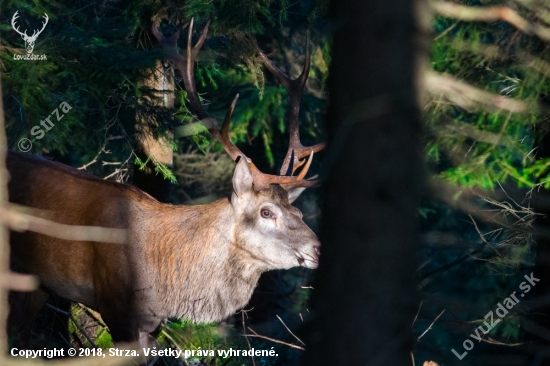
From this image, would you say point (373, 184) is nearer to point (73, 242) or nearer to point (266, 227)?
point (266, 227)

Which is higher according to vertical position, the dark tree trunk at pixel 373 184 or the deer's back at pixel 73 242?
the dark tree trunk at pixel 373 184

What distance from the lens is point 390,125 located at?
8.68 feet

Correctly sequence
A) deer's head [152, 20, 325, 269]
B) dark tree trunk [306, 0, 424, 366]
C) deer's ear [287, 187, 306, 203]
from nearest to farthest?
1. dark tree trunk [306, 0, 424, 366]
2. deer's head [152, 20, 325, 269]
3. deer's ear [287, 187, 306, 203]

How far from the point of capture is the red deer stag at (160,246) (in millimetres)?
Answer: 5836

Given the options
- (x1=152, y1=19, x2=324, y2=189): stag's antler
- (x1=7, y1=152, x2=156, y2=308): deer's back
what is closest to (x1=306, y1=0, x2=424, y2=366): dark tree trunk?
(x1=152, y1=19, x2=324, y2=189): stag's antler

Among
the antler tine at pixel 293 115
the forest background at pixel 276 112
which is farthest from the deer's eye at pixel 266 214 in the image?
the forest background at pixel 276 112

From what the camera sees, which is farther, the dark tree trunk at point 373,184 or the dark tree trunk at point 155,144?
the dark tree trunk at point 155,144

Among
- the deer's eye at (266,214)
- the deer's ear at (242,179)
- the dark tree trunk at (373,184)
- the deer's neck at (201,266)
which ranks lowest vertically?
the deer's neck at (201,266)

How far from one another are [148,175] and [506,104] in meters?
5.06

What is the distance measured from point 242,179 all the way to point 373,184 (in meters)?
3.48

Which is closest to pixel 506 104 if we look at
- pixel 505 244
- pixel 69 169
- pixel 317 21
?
pixel 505 244

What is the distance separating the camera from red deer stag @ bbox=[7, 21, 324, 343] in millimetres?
5836

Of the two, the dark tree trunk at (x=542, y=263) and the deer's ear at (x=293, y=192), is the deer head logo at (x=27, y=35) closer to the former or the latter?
the deer's ear at (x=293, y=192)

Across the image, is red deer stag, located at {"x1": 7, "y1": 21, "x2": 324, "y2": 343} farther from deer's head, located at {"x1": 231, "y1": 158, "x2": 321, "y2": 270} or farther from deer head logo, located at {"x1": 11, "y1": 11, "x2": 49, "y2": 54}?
deer head logo, located at {"x1": 11, "y1": 11, "x2": 49, "y2": 54}
